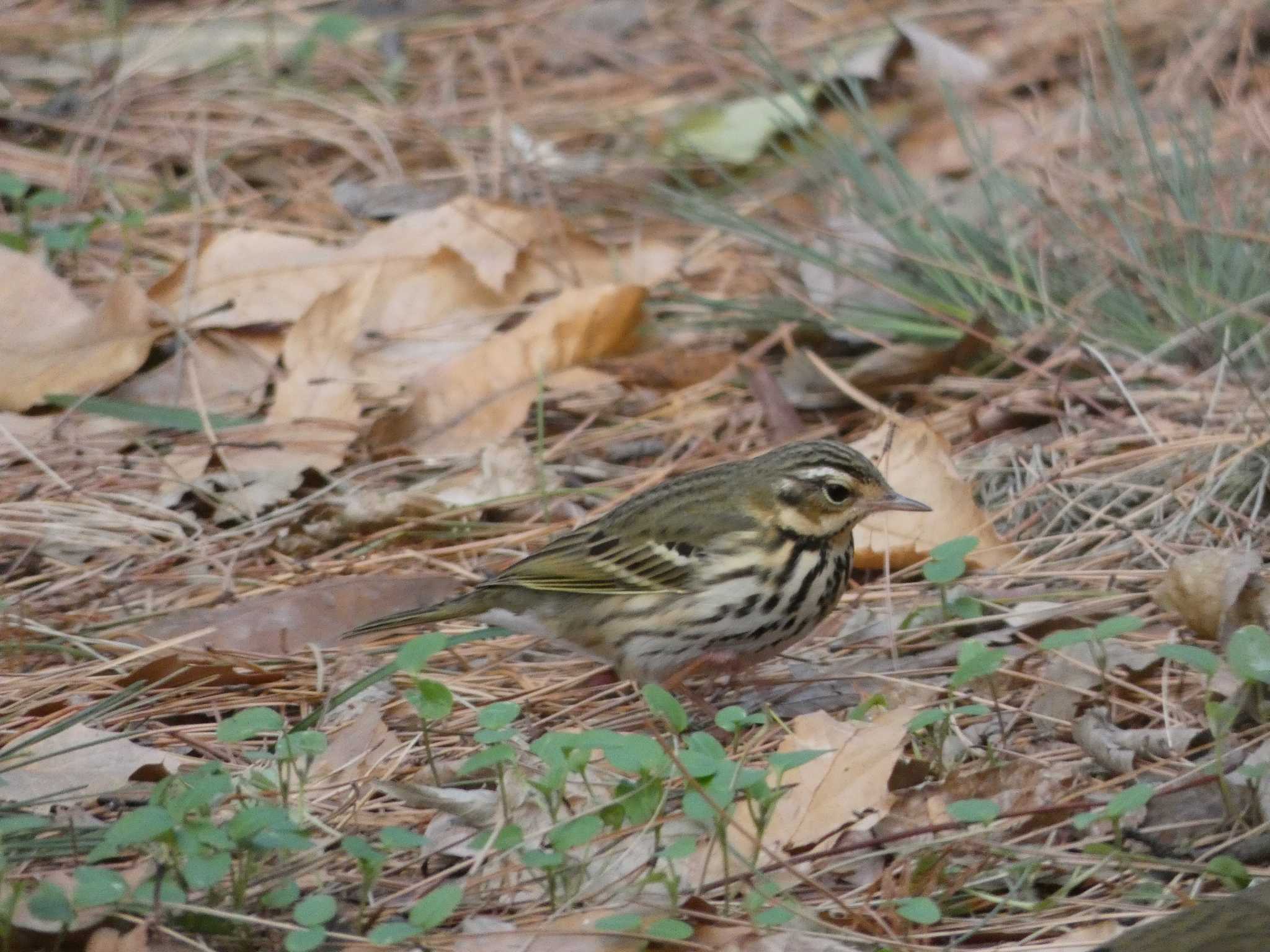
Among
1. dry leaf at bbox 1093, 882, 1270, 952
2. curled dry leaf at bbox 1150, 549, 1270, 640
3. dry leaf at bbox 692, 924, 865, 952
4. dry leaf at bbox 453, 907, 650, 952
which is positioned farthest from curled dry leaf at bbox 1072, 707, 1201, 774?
dry leaf at bbox 453, 907, 650, 952

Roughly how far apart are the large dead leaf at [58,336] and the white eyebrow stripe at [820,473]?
2345 mm

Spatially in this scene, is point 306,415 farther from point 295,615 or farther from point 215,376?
point 295,615

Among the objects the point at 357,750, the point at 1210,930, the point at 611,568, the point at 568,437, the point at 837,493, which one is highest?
the point at 1210,930

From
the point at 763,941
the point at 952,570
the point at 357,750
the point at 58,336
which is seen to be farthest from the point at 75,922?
the point at 58,336

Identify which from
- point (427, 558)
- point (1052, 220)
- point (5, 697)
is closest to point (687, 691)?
point (427, 558)

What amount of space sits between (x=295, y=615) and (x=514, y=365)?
1.43 meters

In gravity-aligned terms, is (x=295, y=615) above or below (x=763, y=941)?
below

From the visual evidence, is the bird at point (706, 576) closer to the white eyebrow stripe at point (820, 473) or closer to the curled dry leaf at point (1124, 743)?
the white eyebrow stripe at point (820, 473)

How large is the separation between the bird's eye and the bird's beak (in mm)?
66

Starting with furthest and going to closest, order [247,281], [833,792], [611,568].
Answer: [247,281] < [611,568] < [833,792]

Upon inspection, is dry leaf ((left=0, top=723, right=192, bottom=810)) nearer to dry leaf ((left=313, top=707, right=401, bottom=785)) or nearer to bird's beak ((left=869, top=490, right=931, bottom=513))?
dry leaf ((left=313, top=707, right=401, bottom=785))

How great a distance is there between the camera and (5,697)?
152 inches

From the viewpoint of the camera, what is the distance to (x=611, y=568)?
4.20m

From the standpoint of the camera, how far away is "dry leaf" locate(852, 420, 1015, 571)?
14.6ft
